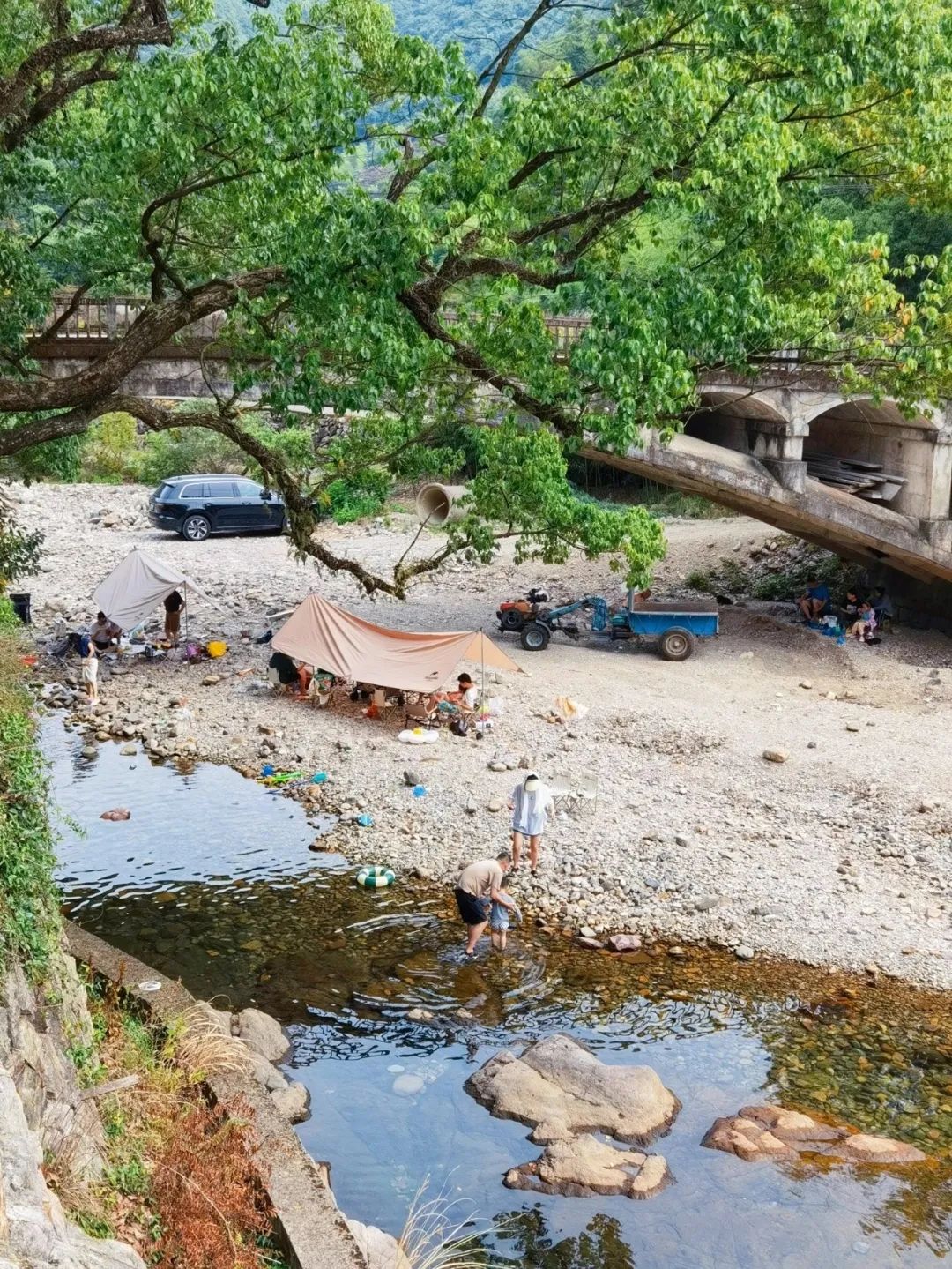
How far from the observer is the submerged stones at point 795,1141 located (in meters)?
10.3

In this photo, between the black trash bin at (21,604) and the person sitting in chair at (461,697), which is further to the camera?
the black trash bin at (21,604)

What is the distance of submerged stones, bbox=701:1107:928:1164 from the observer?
33.7ft

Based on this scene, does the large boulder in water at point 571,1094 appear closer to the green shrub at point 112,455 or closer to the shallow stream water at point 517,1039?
the shallow stream water at point 517,1039

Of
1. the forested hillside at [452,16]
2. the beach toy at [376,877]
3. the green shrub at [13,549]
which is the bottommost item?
the beach toy at [376,877]

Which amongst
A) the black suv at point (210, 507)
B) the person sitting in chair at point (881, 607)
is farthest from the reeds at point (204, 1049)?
the black suv at point (210, 507)

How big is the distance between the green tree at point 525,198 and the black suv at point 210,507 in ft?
65.7

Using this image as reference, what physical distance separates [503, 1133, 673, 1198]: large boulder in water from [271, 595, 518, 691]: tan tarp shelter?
10.1m

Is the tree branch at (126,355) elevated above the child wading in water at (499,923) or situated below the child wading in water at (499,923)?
above

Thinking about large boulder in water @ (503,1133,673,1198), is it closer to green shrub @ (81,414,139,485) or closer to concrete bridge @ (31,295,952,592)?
concrete bridge @ (31,295,952,592)

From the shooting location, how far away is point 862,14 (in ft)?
36.2

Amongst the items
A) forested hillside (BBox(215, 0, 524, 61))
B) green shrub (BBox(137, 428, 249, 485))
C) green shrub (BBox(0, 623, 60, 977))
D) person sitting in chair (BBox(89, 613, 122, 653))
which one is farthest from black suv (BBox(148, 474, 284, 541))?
forested hillside (BBox(215, 0, 524, 61))

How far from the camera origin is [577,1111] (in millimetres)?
10797

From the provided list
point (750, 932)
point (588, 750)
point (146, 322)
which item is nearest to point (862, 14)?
point (146, 322)

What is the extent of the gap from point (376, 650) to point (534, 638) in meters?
4.44
